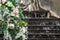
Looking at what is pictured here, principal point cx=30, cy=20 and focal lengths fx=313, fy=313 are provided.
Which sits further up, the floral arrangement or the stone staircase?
the floral arrangement

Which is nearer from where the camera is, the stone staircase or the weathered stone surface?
the stone staircase

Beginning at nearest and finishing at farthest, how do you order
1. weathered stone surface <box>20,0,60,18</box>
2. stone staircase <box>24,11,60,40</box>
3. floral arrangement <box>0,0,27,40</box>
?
floral arrangement <box>0,0,27,40</box>, stone staircase <box>24,11,60,40</box>, weathered stone surface <box>20,0,60,18</box>

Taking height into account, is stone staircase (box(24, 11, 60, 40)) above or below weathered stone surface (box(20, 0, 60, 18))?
below

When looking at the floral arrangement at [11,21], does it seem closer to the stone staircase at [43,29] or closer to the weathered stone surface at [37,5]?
the stone staircase at [43,29]

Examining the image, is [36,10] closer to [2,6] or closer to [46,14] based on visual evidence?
[46,14]

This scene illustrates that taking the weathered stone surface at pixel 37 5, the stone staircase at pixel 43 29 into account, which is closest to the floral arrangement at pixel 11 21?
the stone staircase at pixel 43 29

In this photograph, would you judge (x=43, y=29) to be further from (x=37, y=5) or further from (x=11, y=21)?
(x=37, y=5)

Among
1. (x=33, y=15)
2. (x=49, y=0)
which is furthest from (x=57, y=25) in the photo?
(x=49, y=0)

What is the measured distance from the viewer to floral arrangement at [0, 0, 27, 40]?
328cm

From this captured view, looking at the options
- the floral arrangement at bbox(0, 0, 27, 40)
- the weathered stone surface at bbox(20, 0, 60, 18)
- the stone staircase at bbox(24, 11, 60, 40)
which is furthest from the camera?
the weathered stone surface at bbox(20, 0, 60, 18)

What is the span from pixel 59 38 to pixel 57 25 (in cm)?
22

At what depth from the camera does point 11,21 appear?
10.9ft

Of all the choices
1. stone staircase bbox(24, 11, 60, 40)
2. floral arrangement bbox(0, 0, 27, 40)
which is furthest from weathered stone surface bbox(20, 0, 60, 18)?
floral arrangement bbox(0, 0, 27, 40)

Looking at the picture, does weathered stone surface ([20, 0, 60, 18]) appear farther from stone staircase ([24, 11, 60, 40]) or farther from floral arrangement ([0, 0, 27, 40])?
floral arrangement ([0, 0, 27, 40])
